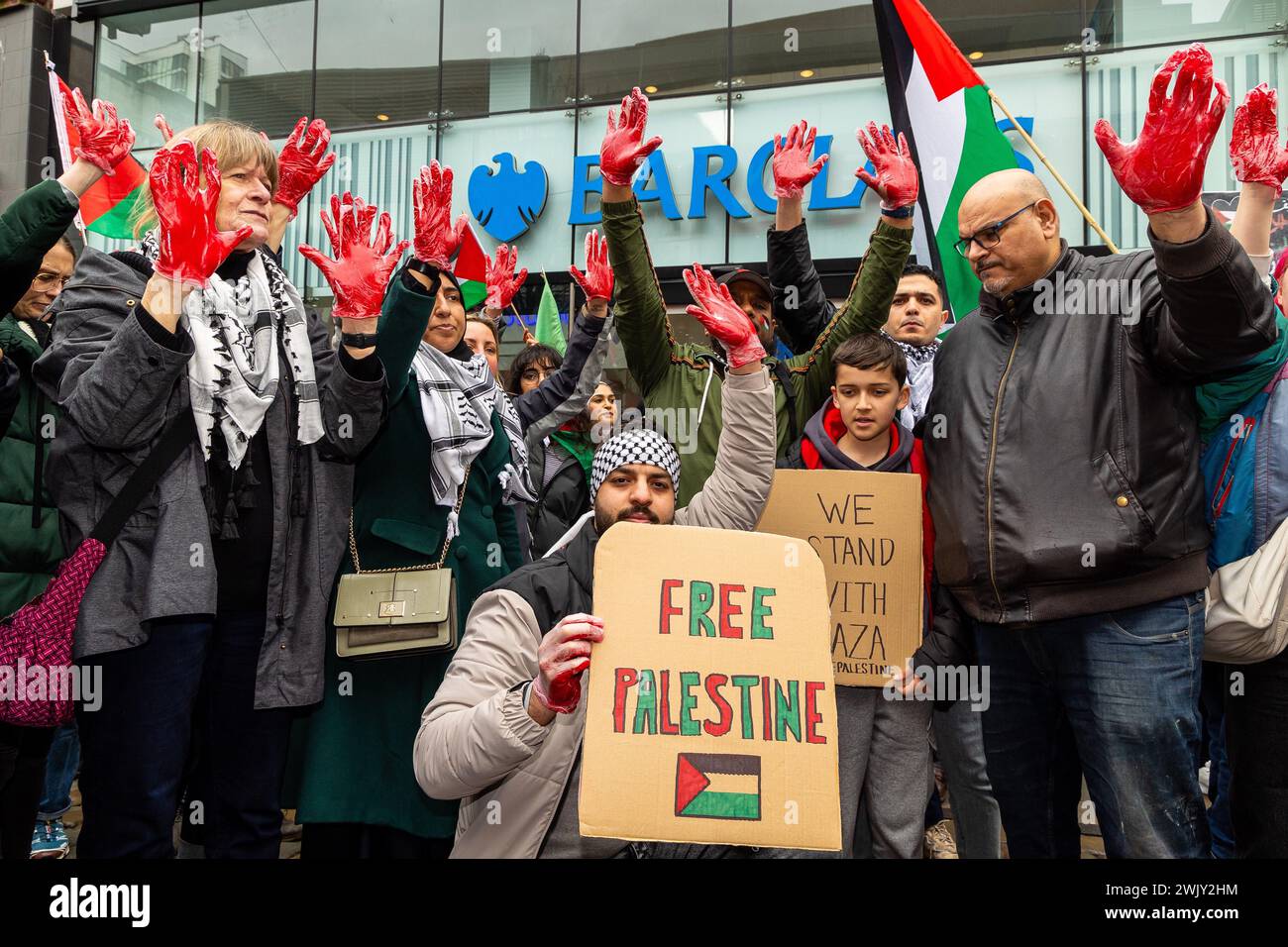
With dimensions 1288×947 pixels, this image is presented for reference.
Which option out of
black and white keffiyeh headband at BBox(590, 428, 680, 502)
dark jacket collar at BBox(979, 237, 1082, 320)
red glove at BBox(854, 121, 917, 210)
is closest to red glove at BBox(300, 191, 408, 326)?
black and white keffiyeh headband at BBox(590, 428, 680, 502)

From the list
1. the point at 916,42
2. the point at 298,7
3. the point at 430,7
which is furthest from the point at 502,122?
the point at 916,42

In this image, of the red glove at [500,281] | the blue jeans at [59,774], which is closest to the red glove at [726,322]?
the red glove at [500,281]

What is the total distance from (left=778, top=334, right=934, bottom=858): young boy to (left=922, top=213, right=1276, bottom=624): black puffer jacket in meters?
0.36

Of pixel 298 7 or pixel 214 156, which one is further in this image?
pixel 298 7

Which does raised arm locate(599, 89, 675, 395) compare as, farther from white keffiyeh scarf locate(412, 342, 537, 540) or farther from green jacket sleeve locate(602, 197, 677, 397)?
white keffiyeh scarf locate(412, 342, 537, 540)

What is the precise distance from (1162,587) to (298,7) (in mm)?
13334

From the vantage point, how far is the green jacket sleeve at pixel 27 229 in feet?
8.00

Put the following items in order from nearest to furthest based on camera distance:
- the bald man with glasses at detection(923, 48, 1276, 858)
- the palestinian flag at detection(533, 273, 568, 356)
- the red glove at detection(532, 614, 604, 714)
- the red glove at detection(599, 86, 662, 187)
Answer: the red glove at detection(532, 614, 604, 714) → the bald man with glasses at detection(923, 48, 1276, 858) → the red glove at detection(599, 86, 662, 187) → the palestinian flag at detection(533, 273, 568, 356)

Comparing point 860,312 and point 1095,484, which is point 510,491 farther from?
point 1095,484

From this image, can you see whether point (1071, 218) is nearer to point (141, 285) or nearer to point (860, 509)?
point (860, 509)

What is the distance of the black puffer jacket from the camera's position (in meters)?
2.55
